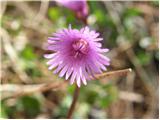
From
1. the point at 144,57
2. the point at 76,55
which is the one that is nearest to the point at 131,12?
the point at 144,57

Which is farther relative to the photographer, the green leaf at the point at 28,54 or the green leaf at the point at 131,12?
the green leaf at the point at 131,12

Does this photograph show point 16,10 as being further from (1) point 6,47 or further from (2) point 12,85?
(2) point 12,85

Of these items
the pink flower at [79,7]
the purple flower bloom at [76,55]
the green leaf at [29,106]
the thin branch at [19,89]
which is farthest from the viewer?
the green leaf at [29,106]

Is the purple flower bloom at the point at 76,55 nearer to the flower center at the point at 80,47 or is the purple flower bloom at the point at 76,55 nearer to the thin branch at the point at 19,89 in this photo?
the flower center at the point at 80,47

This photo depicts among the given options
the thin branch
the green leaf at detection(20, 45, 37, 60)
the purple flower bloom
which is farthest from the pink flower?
the green leaf at detection(20, 45, 37, 60)

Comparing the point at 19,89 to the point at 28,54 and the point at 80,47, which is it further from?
the point at 80,47

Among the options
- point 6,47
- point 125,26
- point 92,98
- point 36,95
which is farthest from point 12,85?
point 125,26

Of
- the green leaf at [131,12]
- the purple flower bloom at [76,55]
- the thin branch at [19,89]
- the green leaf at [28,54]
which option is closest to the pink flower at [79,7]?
the purple flower bloom at [76,55]
